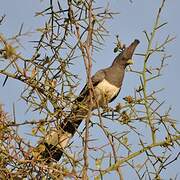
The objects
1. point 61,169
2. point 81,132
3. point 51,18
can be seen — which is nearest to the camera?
point 61,169

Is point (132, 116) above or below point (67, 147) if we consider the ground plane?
above

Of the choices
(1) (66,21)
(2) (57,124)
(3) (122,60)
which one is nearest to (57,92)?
(2) (57,124)

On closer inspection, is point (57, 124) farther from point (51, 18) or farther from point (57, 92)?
point (51, 18)

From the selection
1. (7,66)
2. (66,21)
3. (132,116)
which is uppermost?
(66,21)

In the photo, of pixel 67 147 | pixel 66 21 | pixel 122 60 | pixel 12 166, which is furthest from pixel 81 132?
pixel 122 60

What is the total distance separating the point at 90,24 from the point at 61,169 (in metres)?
0.50

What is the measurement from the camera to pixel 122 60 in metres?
4.29

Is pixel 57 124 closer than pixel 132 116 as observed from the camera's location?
Yes

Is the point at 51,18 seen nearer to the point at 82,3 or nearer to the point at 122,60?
the point at 82,3

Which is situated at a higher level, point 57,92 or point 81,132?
point 57,92

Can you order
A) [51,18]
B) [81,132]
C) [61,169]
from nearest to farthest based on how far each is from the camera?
[61,169] → [81,132] → [51,18]

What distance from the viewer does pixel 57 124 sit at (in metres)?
1.97

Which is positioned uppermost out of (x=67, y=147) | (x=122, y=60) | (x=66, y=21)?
(x=122, y=60)

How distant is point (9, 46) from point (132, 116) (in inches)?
23.0
